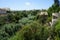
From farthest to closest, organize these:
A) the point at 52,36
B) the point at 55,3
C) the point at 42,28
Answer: the point at 55,3 → the point at 42,28 → the point at 52,36

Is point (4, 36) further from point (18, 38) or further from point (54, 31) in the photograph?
point (54, 31)

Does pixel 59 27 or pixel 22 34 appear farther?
pixel 22 34

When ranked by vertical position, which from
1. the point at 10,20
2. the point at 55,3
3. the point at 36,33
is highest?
the point at 55,3

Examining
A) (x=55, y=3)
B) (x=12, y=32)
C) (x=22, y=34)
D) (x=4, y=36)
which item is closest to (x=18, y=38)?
(x=22, y=34)

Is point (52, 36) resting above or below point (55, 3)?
below

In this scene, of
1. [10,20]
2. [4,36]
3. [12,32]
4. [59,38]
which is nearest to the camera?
[59,38]

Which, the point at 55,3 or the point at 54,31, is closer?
the point at 54,31

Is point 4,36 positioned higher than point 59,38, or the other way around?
point 59,38

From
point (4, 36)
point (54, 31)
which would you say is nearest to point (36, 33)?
point (54, 31)

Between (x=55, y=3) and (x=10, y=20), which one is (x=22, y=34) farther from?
(x=10, y=20)
